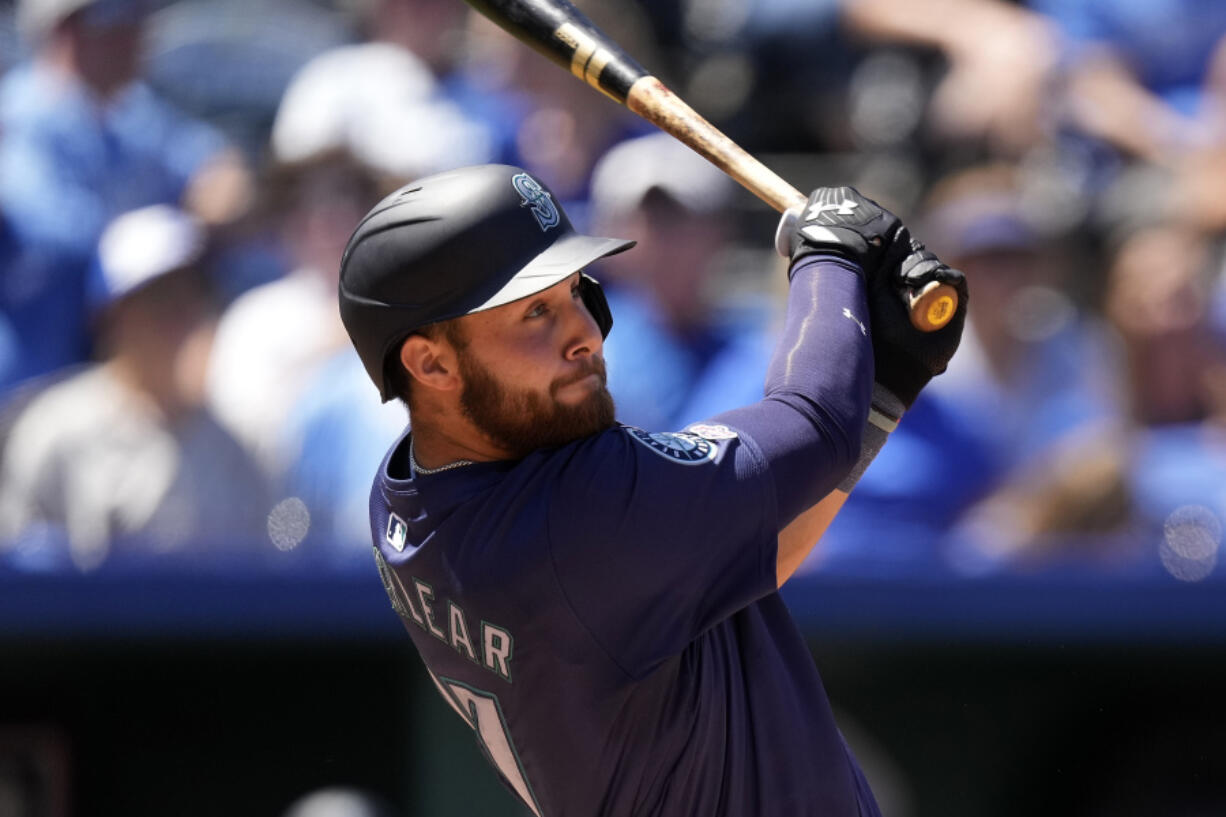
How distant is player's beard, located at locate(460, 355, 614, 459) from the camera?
6.63ft

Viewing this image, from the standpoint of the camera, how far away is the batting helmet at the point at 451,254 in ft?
6.45

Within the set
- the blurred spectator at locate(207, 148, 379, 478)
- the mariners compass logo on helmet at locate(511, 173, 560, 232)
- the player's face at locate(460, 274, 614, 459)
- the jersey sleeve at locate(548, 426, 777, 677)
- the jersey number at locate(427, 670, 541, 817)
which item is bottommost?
the jersey number at locate(427, 670, 541, 817)

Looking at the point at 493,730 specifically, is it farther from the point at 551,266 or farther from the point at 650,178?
the point at 650,178

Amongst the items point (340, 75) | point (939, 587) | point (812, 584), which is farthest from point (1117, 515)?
point (340, 75)

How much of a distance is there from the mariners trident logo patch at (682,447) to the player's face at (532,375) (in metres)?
0.08

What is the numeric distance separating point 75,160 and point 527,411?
12.2 feet

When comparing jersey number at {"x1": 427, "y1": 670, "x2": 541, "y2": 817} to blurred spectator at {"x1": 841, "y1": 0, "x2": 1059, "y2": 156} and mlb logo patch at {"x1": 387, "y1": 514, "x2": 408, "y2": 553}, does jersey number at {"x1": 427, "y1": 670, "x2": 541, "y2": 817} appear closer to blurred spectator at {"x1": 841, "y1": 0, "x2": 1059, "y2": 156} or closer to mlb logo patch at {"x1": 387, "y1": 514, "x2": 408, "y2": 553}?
mlb logo patch at {"x1": 387, "y1": 514, "x2": 408, "y2": 553}

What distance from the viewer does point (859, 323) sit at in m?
2.04

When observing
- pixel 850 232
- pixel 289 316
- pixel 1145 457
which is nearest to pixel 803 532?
pixel 850 232

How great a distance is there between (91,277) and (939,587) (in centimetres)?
290

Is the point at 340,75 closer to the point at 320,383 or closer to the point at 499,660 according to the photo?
the point at 320,383

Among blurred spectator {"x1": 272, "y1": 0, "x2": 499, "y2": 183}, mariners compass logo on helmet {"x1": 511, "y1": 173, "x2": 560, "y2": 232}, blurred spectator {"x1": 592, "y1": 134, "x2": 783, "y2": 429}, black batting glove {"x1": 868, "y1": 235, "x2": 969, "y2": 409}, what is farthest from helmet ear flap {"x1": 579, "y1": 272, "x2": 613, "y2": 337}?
blurred spectator {"x1": 272, "y1": 0, "x2": 499, "y2": 183}

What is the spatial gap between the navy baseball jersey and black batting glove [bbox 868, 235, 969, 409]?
31cm

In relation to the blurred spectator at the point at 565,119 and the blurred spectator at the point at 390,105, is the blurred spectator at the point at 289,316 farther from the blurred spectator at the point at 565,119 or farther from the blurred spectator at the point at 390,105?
the blurred spectator at the point at 565,119
